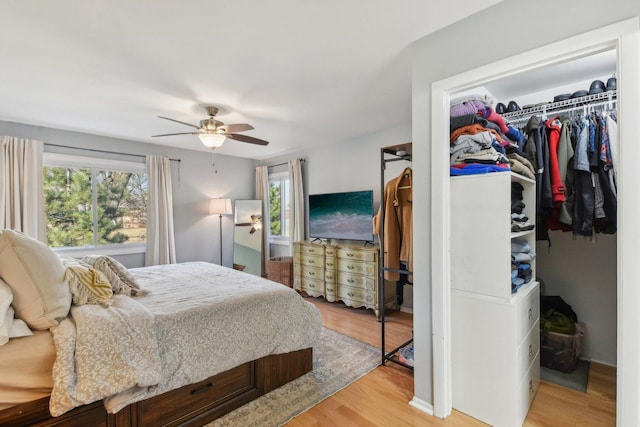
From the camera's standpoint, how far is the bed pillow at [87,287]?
1.73 metres

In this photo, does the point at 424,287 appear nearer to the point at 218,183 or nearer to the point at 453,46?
the point at 453,46

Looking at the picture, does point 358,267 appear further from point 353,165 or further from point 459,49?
point 459,49

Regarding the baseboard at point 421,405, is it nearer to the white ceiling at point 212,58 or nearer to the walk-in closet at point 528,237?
the walk-in closet at point 528,237

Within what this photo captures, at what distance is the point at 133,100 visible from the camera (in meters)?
2.82

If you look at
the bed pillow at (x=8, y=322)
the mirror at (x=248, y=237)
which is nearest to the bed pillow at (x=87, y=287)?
the bed pillow at (x=8, y=322)

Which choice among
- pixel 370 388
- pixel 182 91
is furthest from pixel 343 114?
pixel 370 388

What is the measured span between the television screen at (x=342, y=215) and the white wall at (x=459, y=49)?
6.70 feet

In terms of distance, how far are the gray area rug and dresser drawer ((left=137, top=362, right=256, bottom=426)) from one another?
2.21 metres

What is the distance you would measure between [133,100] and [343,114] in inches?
82.9

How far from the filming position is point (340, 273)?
4008mm

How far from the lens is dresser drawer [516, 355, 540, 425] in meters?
1.67

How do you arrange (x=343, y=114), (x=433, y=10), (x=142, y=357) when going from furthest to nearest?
(x=343, y=114), (x=433, y=10), (x=142, y=357)

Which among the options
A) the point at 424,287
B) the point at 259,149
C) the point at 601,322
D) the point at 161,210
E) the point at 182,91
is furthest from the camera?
the point at 259,149

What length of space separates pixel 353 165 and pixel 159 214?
3034mm
